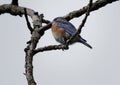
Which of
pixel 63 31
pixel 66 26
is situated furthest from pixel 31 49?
pixel 66 26

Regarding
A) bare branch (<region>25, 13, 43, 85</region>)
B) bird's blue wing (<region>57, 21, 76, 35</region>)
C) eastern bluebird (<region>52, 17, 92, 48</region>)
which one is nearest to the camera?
bare branch (<region>25, 13, 43, 85</region>)

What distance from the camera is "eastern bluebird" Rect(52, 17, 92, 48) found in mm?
9250

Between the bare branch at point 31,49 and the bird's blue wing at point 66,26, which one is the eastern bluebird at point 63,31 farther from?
the bare branch at point 31,49

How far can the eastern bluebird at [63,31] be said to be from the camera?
9.25m

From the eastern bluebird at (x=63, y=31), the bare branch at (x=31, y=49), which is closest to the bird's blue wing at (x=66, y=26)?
the eastern bluebird at (x=63, y=31)

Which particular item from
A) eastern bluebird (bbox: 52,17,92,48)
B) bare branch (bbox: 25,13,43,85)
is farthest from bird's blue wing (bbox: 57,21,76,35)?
bare branch (bbox: 25,13,43,85)

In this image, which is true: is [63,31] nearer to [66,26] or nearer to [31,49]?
A: [66,26]

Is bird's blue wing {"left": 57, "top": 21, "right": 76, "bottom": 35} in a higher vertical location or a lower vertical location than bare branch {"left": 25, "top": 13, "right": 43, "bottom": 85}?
higher

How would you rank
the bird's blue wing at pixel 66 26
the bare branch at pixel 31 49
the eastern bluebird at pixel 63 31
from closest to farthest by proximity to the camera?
the bare branch at pixel 31 49 → the eastern bluebird at pixel 63 31 → the bird's blue wing at pixel 66 26

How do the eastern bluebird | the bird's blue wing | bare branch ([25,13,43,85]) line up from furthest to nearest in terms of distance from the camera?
the bird's blue wing, the eastern bluebird, bare branch ([25,13,43,85])

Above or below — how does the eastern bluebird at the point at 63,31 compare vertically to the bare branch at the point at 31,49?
above

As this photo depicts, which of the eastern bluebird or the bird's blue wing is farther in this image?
the bird's blue wing

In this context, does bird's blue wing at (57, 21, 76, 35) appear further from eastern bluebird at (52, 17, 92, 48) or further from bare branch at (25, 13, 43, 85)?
bare branch at (25, 13, 43, 85)

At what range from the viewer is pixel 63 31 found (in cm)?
959
